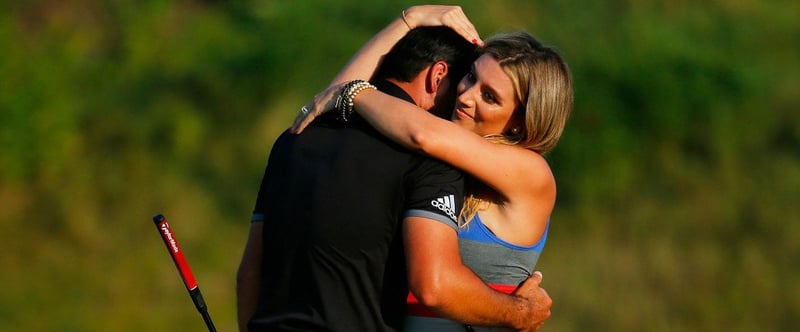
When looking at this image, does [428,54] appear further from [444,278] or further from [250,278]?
[250,278]

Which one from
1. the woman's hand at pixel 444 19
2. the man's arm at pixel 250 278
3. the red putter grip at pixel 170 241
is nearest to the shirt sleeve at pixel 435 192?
the woman's hand at pixel 444 19

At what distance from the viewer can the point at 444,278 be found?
2934 millimetres

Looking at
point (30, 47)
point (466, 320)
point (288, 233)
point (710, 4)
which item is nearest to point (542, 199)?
point (466, 320)

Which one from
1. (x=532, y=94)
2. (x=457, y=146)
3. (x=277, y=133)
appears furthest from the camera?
(x=277, y=133)

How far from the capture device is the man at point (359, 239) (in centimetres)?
296

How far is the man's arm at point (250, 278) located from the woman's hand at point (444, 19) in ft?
2.10

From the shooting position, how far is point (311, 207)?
3.03 m

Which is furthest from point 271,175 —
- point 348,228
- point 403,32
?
point 403,32

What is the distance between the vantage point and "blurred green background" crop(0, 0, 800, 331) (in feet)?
29.2

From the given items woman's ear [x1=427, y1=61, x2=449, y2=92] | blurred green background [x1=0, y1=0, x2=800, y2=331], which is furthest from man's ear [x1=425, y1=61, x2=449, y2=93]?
blurred green background [x1=0, y1=0, x2=800, y2=331]

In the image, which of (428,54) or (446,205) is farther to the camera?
(428,54)

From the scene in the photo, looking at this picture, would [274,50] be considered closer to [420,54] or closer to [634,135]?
[634,135]

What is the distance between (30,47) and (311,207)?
24.2 ft

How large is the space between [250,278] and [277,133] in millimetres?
6248
